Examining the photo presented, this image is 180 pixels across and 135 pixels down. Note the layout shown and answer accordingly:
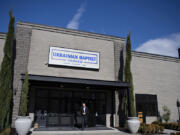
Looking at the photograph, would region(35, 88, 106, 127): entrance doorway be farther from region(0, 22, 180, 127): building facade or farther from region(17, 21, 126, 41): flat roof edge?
region(17, 21, 126, 41): flat roof edge

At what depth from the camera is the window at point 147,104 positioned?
14.7 m

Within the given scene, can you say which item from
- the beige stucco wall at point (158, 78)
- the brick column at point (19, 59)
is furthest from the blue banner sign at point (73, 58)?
the beige stucco wall at point (158, 78)

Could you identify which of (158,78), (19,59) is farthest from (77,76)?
(158,78)

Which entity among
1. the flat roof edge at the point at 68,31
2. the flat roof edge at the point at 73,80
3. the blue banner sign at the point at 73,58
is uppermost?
the flat roof edge at the point at 68,31

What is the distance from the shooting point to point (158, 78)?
1609 centimetres

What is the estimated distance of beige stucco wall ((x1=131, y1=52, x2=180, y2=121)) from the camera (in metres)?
15.4

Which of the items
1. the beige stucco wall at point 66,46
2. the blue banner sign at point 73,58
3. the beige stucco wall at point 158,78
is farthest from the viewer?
the beige stucco wall at point 158,78

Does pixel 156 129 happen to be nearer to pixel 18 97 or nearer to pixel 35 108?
pixel 35 108

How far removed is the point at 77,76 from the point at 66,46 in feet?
8.80

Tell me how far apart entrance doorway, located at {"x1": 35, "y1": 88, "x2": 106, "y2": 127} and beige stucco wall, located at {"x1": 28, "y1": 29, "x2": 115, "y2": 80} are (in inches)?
60.4

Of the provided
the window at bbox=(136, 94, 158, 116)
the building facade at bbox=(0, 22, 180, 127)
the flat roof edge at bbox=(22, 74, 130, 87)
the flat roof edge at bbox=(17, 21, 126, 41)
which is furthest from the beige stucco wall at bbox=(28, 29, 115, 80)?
the window at bbox=(136, 94, 158, 116)

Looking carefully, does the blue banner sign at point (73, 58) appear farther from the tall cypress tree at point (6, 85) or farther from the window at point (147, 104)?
the window at point (147, 104)

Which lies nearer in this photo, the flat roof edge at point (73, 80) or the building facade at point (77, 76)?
the flat roof edge at point (73, 80)

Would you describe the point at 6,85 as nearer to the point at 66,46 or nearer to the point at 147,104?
the point at 66,46
